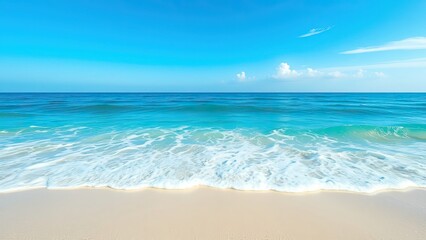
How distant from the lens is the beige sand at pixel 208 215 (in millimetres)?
2492

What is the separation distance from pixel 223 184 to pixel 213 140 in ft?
12.8

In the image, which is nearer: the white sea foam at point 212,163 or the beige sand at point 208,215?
the beige sand at point 208,215

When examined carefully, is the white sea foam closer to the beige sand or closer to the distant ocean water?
the distant ocean water

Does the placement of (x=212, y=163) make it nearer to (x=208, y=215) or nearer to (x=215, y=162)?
(x=215, y=162)

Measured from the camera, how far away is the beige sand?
8.18 ft

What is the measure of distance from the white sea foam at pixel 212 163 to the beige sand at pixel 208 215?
0.33 m

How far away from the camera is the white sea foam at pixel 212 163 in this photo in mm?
3898

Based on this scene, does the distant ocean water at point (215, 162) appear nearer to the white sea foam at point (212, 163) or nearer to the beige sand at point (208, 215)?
the white sea foam at point (212, 163)

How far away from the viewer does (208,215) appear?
2.85 m

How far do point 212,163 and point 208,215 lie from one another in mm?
2189

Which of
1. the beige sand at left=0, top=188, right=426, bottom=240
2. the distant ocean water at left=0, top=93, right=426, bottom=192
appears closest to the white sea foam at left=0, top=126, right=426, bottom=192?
the distant ocean water at left=0, top=93, right=426, bottom=192

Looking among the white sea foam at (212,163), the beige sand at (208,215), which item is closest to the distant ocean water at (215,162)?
the white sea foam at (212,163)

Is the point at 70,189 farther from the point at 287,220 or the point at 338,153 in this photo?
the point at 338,153

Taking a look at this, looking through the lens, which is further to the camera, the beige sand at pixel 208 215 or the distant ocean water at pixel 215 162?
the distant ocean water at pixel 215 162
